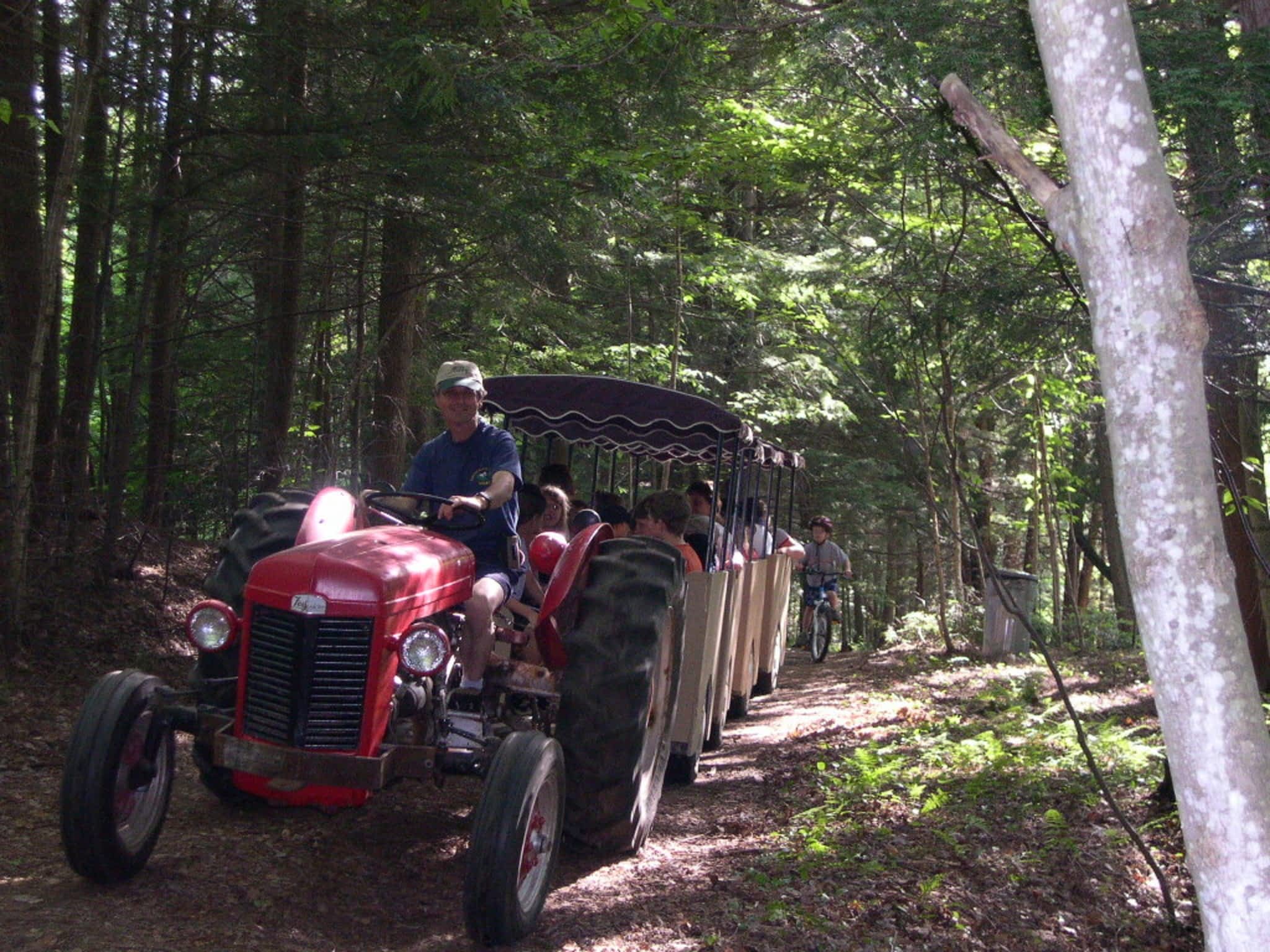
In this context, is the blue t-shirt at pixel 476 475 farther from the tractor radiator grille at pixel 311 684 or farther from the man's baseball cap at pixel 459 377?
the tractor radiator grille at pixel 311 684

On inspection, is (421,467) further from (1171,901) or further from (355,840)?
(1171,901)

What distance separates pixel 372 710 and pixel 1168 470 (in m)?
3.31

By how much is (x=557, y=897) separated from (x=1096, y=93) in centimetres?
408

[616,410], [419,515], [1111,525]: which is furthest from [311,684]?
[1111,525]

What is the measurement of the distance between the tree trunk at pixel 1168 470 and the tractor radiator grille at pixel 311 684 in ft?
10.4

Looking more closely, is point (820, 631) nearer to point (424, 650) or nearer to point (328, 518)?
point (328, 518)

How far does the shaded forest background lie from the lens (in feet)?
24.6

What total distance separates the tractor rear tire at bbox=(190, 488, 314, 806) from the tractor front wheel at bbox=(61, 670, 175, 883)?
0.25m

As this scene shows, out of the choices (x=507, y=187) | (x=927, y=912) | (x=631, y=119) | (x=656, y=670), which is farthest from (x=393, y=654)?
(x=631, y=119)

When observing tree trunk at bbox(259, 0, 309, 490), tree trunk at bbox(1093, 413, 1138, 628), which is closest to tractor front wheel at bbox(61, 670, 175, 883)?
tree trunk at bbox(259, 0, 309, 490)

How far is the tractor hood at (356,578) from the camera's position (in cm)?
488

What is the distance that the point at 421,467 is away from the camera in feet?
21.0

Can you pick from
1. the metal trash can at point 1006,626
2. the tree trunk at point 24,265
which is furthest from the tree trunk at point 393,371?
the metal trash can at point 1006,626

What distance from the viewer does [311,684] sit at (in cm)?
486
